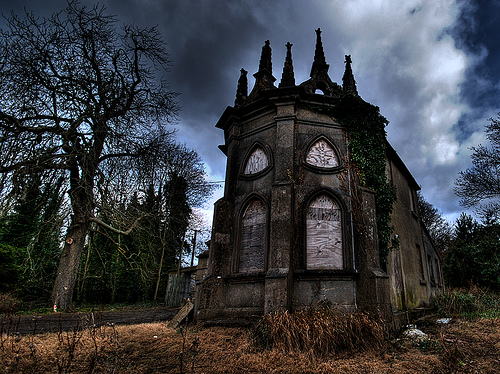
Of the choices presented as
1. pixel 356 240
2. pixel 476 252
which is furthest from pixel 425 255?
pixel 356 240

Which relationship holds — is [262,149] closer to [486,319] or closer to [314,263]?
[314,263]

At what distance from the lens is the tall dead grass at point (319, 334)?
576 centimetres

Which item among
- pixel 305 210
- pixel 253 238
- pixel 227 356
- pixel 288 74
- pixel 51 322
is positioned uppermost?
pixel 288 74

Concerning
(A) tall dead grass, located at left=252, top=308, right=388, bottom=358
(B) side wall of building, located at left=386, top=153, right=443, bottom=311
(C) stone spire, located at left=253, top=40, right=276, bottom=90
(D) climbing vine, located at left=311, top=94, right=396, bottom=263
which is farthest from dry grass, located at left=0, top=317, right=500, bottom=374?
(C) stone spire, located at left=253, top=40, right=276, bottom=90

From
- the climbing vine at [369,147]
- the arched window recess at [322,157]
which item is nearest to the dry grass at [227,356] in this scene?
the climbing vine at [369,147]

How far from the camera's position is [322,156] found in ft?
31.0

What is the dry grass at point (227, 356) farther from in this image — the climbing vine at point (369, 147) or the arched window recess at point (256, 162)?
the arched window recess at point (256, 162)

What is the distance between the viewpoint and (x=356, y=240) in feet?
28.0

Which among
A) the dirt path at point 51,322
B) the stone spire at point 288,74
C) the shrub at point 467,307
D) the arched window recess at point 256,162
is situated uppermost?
the stone spire at point 288,74

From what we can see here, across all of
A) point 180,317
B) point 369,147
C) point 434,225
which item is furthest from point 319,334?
point 434,225

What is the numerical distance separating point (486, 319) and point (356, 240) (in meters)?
4.90

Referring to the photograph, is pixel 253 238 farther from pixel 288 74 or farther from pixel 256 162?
pixel 288 74

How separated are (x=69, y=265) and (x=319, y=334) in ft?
38.5

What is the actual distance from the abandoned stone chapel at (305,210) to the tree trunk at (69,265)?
7.34m
